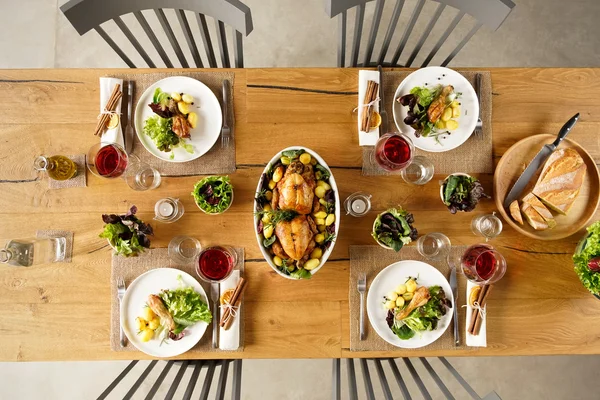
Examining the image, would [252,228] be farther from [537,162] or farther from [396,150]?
[537,162]

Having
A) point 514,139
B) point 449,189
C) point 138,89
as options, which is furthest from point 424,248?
point 138,89

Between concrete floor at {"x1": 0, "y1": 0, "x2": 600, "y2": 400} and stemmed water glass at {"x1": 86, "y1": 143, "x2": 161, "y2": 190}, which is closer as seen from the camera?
stemmed water glass at {"x1": 86, "y1": 143, "x2": 161, "y2": 190}

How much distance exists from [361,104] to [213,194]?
623 mm

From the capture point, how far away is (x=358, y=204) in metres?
1.55

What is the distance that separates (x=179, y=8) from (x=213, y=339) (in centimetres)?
118

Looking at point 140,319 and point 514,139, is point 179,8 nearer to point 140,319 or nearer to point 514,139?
point 140,319

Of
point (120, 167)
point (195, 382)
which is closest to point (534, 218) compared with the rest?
point (195, 382)

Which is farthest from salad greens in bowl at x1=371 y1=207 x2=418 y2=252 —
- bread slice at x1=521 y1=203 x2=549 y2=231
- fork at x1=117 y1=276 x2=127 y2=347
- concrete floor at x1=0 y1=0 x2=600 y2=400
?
concrete floor at x1=0 y1=0 x2=600 y2=400

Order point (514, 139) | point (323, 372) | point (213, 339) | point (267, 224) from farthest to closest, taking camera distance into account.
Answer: point (323, 372), point (514, 139), point (213, 339), point (267, 224)

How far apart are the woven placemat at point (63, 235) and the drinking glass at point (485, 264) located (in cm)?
142

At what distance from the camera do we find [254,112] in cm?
161

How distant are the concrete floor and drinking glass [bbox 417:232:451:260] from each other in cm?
126

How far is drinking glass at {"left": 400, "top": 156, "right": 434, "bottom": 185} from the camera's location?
1.57 m

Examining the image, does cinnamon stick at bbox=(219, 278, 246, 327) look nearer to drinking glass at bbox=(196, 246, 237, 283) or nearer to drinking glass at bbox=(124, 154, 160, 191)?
drinking glass at bbox=(196, 246, 237, 283)
